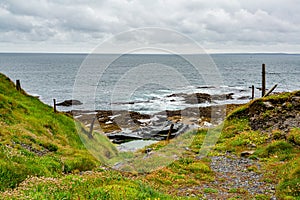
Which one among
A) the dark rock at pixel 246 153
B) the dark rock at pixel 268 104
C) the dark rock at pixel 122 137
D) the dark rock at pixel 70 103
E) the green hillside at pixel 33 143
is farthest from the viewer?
the dark rock at pixel 70 103

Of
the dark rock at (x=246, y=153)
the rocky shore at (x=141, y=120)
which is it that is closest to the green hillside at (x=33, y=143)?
the dark rock at (x=246, y=153)

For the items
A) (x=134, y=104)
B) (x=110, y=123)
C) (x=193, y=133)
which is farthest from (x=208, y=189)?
(x=134, y=104)

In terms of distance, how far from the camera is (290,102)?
27000 mm

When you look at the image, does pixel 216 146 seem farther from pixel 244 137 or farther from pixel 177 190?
pixel 177 190

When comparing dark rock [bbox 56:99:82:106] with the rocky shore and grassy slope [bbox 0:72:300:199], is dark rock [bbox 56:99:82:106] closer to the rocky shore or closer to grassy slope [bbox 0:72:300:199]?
the rocky shore

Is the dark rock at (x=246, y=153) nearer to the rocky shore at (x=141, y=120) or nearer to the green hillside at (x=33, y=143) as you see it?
the green hillside at (x=33, y=143)

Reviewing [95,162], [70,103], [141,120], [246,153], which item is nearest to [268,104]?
[246,153]

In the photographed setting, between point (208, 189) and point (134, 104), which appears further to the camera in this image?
point (134, 104)

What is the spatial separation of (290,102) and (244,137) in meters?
7.15

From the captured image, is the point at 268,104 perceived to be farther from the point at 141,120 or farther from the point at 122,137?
the point at 141,120

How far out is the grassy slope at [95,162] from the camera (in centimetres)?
897

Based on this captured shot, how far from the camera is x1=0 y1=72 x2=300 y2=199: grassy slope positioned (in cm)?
897

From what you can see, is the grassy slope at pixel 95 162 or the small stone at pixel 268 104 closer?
the grassy slope at pixel 95 162

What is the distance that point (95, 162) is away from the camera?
1755 centimetres
